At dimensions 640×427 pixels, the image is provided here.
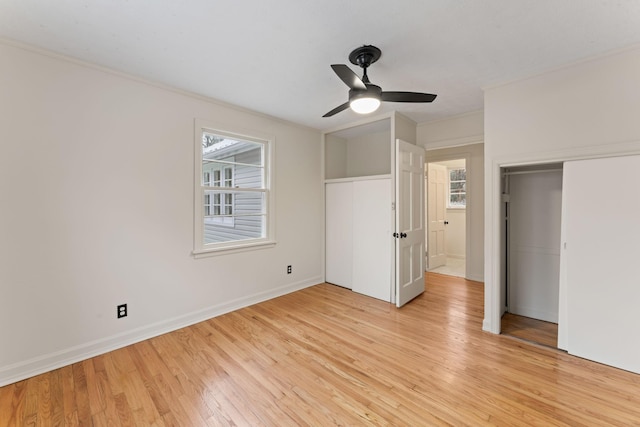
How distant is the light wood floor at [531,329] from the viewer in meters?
2.69

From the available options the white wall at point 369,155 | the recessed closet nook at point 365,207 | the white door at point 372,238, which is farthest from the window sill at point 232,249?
the white wall at point 369,155

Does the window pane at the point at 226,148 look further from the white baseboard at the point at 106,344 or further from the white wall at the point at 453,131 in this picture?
the white wall at the point at 453,131

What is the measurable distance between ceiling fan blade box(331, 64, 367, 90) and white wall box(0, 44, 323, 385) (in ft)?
6.49

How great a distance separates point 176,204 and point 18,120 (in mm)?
1342

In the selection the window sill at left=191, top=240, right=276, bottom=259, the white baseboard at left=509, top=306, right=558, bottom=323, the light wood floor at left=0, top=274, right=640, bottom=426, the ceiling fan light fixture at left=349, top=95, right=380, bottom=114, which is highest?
the ceiling fan light fixture at left=349, top=95, right=380, bottom=114

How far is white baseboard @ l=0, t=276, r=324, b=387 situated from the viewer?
213 cm

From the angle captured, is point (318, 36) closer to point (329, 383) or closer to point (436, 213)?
point (329, 383)

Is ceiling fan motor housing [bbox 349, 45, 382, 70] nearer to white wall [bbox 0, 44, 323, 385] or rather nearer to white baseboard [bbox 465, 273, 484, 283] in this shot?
white wall [bbox 0, 44, 323, 385]

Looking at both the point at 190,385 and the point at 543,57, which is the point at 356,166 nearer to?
the point at 543,57

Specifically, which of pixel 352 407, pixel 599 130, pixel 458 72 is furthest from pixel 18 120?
pixel 599 130

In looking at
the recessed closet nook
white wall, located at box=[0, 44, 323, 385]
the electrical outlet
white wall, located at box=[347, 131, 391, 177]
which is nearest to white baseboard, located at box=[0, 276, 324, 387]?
white wall, located at box=[0, 44, 323, 385]

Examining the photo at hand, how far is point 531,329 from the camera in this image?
2914mm

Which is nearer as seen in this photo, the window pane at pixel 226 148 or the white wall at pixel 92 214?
the white wall at pixel 92 214

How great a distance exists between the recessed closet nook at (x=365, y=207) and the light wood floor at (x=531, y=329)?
1.15 metres
